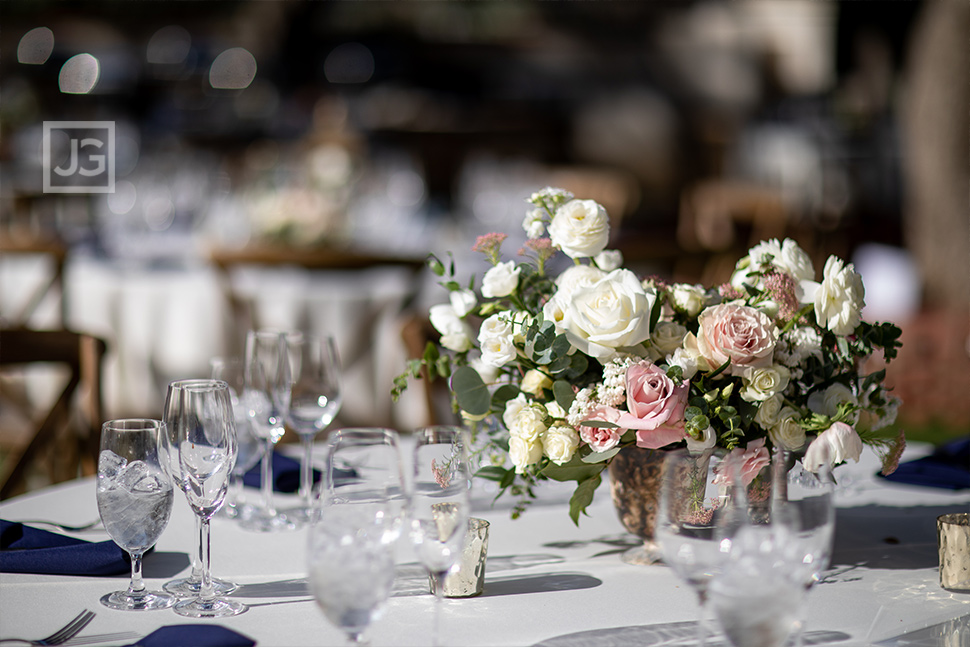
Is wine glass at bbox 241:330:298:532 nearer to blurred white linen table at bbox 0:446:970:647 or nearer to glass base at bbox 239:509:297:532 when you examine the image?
glass base at bbox 239:509:297:532

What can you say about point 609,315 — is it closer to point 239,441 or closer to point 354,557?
point 354,557

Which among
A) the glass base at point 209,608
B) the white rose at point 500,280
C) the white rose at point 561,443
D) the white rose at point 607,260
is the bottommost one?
the glass base at point 209,608

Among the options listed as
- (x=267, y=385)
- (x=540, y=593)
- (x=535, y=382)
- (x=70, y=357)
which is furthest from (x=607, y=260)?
(x=70, y=357)

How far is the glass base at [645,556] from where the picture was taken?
52.4 inches

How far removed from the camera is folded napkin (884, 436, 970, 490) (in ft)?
5.56

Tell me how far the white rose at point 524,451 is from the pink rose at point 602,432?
6 cm

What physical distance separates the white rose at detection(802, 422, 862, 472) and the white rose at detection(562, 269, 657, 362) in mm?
236

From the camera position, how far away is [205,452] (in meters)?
1.16

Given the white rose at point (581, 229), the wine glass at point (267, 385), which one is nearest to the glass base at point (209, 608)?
the wine glass at point (267, 385)

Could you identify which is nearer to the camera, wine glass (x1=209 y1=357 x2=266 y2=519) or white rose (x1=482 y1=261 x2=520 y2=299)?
white rose (x1=482 y1=261 x2=520 y2=299)

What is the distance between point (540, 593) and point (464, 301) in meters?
0.40

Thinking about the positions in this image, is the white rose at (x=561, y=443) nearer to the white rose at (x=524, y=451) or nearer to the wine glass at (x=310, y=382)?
the white rose at (x=524, y=451)

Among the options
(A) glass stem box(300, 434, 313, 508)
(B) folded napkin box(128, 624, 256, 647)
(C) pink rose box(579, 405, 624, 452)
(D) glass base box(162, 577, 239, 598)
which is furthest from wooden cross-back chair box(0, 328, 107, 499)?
(C) pink rose box(579, 405, 624, 452)

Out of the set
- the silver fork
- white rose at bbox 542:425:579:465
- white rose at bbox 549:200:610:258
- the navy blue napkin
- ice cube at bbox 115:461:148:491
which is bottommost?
the silver fork
